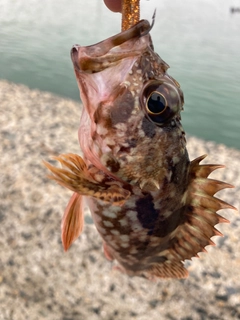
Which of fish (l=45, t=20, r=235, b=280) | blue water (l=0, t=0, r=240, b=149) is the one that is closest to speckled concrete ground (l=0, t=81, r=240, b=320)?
fish (l=45, t=20, r=235, b=280)

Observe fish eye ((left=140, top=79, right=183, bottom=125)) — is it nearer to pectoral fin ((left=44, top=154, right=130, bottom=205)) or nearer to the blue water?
pectoral fin ((left=44, top=154, right=130, bottom=205))

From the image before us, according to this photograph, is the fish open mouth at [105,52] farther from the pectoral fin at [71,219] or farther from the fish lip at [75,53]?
the pectoral fin at [71,219]

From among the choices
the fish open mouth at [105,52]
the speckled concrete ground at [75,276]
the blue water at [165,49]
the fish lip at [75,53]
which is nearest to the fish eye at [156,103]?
the fish open mouth at [105,52]

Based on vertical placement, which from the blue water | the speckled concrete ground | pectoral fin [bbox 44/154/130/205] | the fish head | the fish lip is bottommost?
the blue water

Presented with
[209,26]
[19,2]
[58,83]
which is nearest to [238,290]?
[58,83]

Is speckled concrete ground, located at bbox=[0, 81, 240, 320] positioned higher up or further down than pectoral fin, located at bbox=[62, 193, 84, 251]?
further down

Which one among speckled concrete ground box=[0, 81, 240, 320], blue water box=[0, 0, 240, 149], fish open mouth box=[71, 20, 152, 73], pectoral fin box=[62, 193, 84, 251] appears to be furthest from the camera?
blue water box=[0, 0, 240, 149]

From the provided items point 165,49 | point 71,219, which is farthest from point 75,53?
point 165,49

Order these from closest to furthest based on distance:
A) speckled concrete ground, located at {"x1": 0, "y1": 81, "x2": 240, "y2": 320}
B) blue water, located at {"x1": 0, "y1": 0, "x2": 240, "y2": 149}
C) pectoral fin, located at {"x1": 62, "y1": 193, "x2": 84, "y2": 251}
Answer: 1. pectoral fin, located at {"x1": 62, "y1": 193, "x2": 84, "y2": 251}
2. speckled concrete ground, located at {"x1": 0, "y1": 81, "x2": 240, "y2": 320}
3. blue water, located at {"x1": 0, "y1": 0, "x2": 240, "y2": 149}
